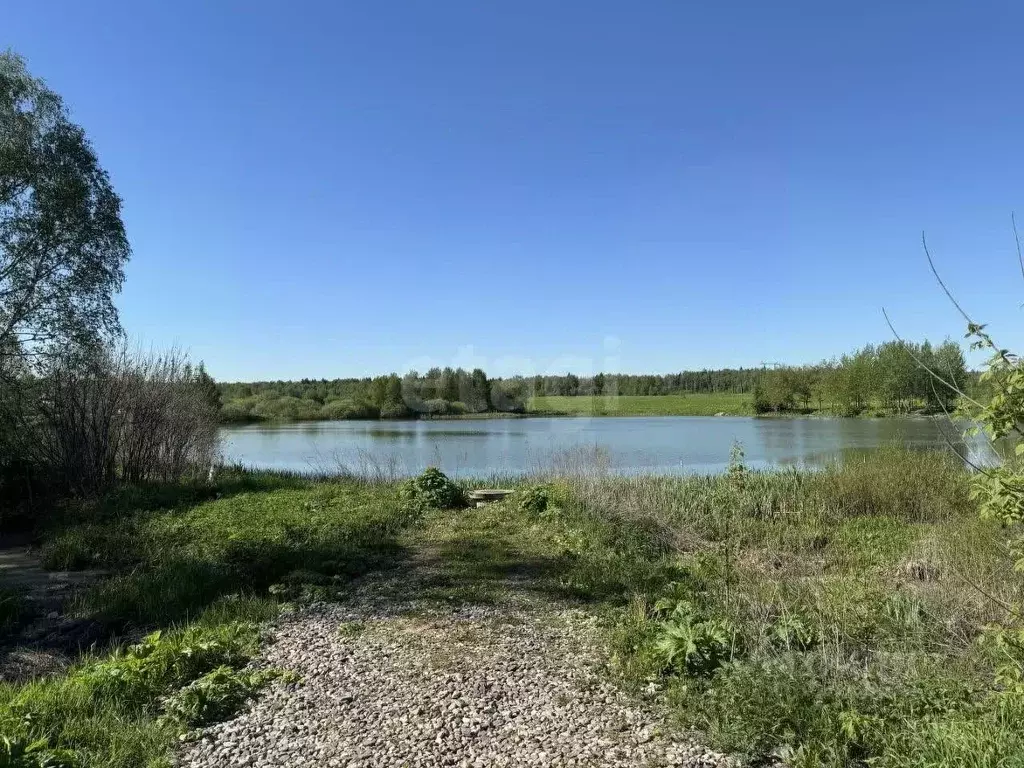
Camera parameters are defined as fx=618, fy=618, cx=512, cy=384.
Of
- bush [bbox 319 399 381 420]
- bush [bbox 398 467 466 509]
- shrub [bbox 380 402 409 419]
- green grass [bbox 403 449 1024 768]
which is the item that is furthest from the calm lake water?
bush [bbox 319 399 381 420]

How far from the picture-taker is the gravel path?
9.36ft

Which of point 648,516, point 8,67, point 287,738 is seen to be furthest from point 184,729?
point 8,67

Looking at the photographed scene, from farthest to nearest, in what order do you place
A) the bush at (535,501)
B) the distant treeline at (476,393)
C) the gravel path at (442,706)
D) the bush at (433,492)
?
the distant treeline at (476,393), the bush at (433,492), the bush at (535,501), the gravel path at (442,706)

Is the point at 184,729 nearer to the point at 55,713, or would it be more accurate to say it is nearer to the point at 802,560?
the point at 55,713

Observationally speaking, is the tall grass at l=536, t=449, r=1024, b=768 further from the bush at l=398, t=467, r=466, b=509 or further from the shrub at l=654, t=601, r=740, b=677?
the bush at l=398, t=467, r=466, b=509

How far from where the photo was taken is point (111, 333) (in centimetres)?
1351

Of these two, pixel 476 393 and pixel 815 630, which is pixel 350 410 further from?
pixel 815 630

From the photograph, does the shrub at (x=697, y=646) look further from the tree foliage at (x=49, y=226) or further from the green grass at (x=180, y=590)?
the tree foliage at (x=49, y=226)

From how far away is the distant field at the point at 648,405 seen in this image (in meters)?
52.4

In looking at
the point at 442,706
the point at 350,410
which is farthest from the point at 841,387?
the point at 442,706

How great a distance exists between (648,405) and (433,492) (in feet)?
194

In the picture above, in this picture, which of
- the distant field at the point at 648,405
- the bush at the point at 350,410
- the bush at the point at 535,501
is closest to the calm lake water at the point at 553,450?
the bush at the point at 535,501

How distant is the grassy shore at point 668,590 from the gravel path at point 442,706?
→ 0.25m

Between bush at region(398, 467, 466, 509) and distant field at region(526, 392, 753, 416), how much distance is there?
39.0 metres
